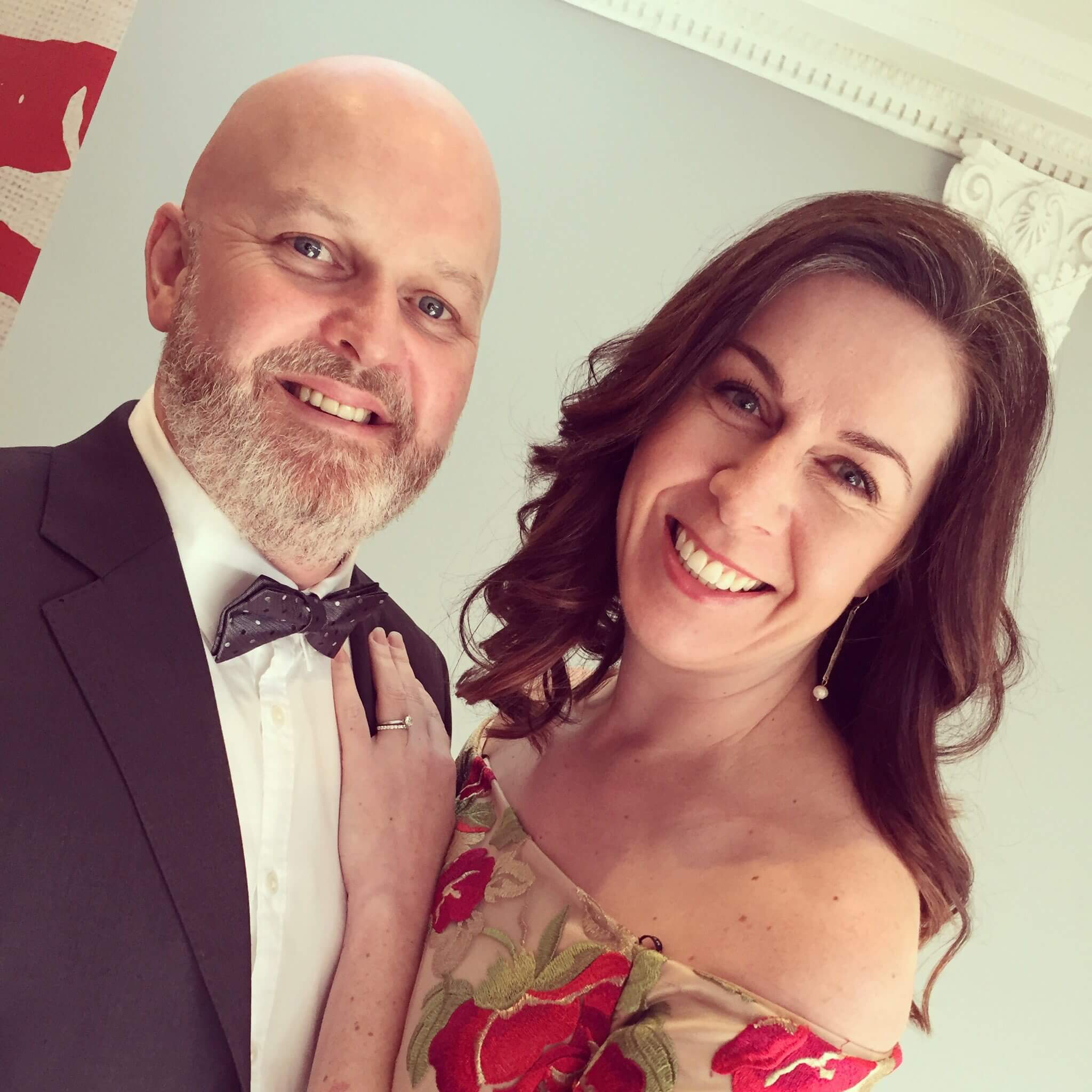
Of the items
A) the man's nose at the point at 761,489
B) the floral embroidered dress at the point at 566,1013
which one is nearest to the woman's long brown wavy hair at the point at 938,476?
the man's nose at the point at 761,489

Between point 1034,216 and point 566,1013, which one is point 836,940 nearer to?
point 566,1013

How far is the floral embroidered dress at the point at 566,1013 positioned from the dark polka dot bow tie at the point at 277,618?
36 centimetres

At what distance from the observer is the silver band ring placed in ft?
4.98

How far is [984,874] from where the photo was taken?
8.77 ft

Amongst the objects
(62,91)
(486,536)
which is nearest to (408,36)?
(62,91)

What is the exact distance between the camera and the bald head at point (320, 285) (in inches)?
52.0

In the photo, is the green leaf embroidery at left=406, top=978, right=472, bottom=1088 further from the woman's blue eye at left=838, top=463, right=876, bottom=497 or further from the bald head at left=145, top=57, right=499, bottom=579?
the woman's blue eye at left=838, top=463, right=876, bottom=497

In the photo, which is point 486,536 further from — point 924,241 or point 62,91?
point 924,241

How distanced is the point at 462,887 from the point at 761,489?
2.11ft

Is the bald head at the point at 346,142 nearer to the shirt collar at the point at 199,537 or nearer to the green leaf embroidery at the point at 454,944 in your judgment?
the shirt collar at the point at 199,537

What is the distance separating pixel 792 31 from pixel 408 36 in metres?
0.90

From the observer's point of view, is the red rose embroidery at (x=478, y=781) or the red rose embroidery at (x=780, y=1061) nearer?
the red rose embroidery at (x=780, y=1061)

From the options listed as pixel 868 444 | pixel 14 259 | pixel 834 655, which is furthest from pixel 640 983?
pixel 14 259

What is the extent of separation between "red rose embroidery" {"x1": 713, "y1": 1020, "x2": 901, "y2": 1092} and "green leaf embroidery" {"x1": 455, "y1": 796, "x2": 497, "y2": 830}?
18.8 inches
